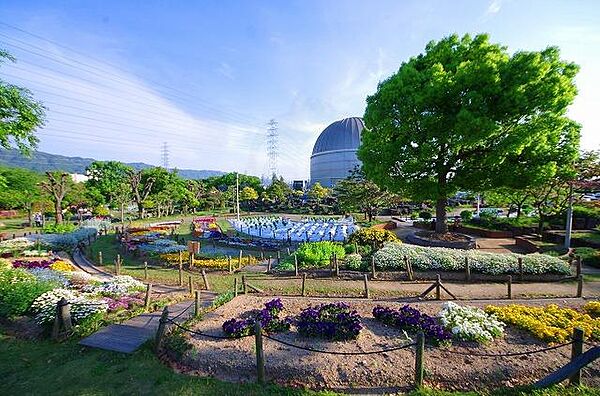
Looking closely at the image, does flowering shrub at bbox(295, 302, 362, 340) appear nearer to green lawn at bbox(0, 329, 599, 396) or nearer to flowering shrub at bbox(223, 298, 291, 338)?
flowering shrub at bbox(223, 298, 291, 338)

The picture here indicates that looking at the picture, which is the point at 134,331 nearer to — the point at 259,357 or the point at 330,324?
the point at 259,357

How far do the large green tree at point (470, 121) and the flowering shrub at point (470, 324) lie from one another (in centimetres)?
1125

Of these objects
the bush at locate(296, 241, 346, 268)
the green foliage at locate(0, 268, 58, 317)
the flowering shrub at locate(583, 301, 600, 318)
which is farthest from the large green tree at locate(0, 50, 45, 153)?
the flowering shrub at locate(583, 301, 600, 318)

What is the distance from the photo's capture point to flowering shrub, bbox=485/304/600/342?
24.4 feet

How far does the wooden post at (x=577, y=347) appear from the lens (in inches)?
225

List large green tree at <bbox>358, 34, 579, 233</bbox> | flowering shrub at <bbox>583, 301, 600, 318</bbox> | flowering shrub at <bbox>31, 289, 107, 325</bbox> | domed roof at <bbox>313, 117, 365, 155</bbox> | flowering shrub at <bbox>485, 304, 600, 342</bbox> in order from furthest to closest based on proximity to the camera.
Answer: domed roof at <bbox>313, 117, 365, 155</bbox> < large green tree at <bbox>358, 34, 579, 233</bbox> < flowering shrub at <bbox>583, 301, 600, 318</bbox> < flowering shrub at <bbox>31, 289, 107, 325</bbox> < flowering shrub at <bbox>485, 304, 600, 342</bbox>

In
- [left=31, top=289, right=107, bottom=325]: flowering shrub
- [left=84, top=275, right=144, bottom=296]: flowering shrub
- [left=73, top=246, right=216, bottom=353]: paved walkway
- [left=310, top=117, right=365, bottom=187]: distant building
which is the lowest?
[left=73, top=246, right=216, bottom=353]: paved walkway

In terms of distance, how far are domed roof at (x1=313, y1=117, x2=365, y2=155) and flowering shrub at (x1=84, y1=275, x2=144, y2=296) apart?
87.4 m

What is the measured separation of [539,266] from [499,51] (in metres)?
12.5

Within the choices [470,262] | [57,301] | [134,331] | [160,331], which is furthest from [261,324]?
[470,262]

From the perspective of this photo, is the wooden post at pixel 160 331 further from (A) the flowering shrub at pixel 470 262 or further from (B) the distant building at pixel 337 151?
(B) the distant building at pixel 337 151

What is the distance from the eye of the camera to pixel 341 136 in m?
97.3

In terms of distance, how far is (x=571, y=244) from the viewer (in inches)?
787

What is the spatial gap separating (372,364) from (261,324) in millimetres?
3179
